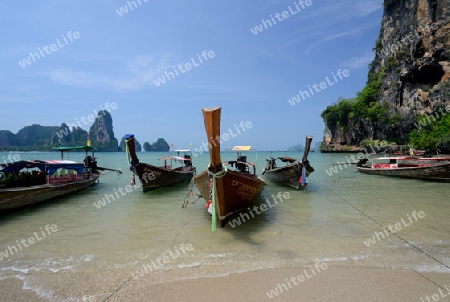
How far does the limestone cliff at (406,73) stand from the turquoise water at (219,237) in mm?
36267

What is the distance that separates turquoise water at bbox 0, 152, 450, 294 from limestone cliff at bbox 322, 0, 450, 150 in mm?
36267

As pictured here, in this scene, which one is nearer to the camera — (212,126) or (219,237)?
(212,126)

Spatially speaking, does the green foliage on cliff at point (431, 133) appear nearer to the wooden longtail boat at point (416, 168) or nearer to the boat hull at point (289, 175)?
the wooden longtail boat at point (416, 168)

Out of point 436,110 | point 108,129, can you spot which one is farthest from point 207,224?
point 108,129

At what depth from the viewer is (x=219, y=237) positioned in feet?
21.8

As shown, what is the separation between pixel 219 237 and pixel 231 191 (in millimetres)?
1437

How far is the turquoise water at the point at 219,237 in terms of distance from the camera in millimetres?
5141

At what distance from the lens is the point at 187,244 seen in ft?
20.5

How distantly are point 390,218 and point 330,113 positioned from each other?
75.4 m

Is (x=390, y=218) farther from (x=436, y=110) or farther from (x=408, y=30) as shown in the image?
(x=408, y=30)

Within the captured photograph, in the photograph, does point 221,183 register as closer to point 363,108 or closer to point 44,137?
point 363,108

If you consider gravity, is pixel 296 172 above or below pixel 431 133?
below

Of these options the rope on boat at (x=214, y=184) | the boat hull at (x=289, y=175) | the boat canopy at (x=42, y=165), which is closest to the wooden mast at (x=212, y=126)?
the rope on boat at (x=214, y=184)

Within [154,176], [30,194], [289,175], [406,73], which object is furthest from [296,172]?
[406,73]
